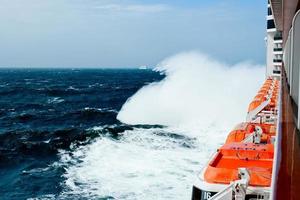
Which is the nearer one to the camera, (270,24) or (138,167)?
(138,167)

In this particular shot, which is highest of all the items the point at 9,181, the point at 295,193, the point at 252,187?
the point at 295,193

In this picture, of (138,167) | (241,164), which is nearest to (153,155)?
(138,167)

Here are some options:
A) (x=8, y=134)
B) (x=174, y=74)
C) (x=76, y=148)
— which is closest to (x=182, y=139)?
(x=76, y=148)

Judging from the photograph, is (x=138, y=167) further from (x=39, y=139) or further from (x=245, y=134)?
(x=39, y=139)

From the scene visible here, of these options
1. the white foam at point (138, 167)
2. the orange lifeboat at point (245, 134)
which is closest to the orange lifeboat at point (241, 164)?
the orange lifeboat at point (245, 134)

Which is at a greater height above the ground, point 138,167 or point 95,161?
point 138,167

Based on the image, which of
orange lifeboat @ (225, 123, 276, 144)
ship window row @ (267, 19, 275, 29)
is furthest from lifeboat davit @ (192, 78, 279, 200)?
ship window row @ (267, 19, 275, 29)

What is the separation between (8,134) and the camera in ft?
96.4

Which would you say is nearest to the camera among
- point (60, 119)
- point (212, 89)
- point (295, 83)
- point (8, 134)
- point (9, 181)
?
point (295, 83)

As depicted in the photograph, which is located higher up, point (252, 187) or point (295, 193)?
point (295, 193)

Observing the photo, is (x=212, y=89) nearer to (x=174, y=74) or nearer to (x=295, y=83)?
(x=174, y=74)

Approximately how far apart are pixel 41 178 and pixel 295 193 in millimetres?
17485

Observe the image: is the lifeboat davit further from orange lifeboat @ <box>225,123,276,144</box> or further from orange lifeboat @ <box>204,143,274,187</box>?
orange lifeboat @ <box>225,123,276,144</box>

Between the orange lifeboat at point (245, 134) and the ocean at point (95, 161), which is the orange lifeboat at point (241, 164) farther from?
the ocean at point (95, 161)
